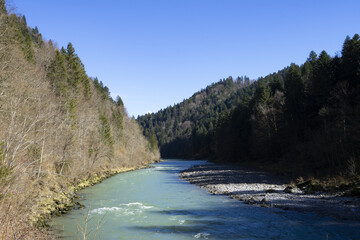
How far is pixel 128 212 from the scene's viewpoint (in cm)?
1773

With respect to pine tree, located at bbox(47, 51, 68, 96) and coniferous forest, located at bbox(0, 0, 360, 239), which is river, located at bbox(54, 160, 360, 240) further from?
pine tree, located at bbox(47, 51, 68, 96)

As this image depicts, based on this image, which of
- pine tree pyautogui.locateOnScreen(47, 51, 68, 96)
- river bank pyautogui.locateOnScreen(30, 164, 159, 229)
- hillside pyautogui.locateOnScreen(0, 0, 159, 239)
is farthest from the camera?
pine tree pyautogui.locateOnScreen(47, 51, 68, 96)

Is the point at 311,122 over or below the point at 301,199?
over

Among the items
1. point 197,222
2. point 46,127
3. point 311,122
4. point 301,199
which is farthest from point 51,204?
point 311,122

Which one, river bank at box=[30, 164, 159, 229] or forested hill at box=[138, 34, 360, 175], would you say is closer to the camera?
river bank at box=[30, 164, 159, 229]

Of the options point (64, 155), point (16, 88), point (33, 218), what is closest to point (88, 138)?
point (64, 155)

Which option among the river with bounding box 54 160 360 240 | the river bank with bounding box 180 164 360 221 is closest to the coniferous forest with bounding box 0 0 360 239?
the river with bounding box 54 160 360 240

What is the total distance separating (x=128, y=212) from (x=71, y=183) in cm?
1442

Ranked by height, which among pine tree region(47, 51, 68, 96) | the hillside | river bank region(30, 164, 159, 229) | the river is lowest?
the river

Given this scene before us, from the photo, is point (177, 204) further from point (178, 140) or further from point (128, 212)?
point (178, 140)

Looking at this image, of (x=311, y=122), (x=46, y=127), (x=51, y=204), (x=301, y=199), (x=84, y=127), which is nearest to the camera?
(x=51, y=204)

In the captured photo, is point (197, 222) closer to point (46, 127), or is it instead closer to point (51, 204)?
point (51, 204)

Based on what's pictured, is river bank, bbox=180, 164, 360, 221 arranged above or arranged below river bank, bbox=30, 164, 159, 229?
below

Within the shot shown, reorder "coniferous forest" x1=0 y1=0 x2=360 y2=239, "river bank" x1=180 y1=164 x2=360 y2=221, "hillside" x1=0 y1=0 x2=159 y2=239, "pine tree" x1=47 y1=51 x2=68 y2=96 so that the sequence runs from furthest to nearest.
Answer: "pine tree" x1=47 y1=51 x2=68 y2=96 → "river bank" x1=180 y1=164 x2=360 y2=221 → "coniferous forest" x1=0 y1=0 x2=360 y2=239 → "hillside" x1=0 y1=0 x2=159 y2=239
